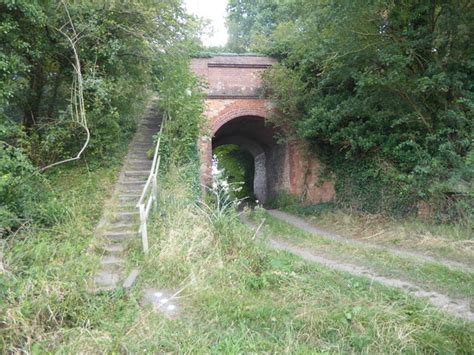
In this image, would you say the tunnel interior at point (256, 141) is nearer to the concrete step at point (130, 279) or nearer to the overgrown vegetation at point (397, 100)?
the overgrown vegetation at point (397, 100)

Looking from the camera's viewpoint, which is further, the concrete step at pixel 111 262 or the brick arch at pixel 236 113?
the brick arch at pixel 236 113

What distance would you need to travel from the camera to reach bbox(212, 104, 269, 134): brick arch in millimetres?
14195

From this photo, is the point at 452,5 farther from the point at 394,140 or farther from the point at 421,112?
the point at 394,140

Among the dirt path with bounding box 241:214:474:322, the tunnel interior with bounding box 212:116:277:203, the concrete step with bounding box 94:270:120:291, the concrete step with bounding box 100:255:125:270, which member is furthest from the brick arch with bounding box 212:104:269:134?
the concrete step with bounding box 94:270:120:291

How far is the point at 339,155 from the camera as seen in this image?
41.0 ft

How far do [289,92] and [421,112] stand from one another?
4978mm

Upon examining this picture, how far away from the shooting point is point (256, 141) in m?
19.1

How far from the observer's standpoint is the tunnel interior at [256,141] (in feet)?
52.6

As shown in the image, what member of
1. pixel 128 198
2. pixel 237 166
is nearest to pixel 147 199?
pixel 128 198

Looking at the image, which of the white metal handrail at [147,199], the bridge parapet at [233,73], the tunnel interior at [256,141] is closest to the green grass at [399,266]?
the white metal handrail at [147,199]

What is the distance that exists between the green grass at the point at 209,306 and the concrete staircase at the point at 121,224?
0.76ft

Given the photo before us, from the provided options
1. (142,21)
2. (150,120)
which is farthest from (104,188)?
(150,120)

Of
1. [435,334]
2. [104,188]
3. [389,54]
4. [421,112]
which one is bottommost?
[435,334]

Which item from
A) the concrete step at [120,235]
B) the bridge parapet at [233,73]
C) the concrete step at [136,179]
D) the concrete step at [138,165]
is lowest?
the concrete step at [120,235]
